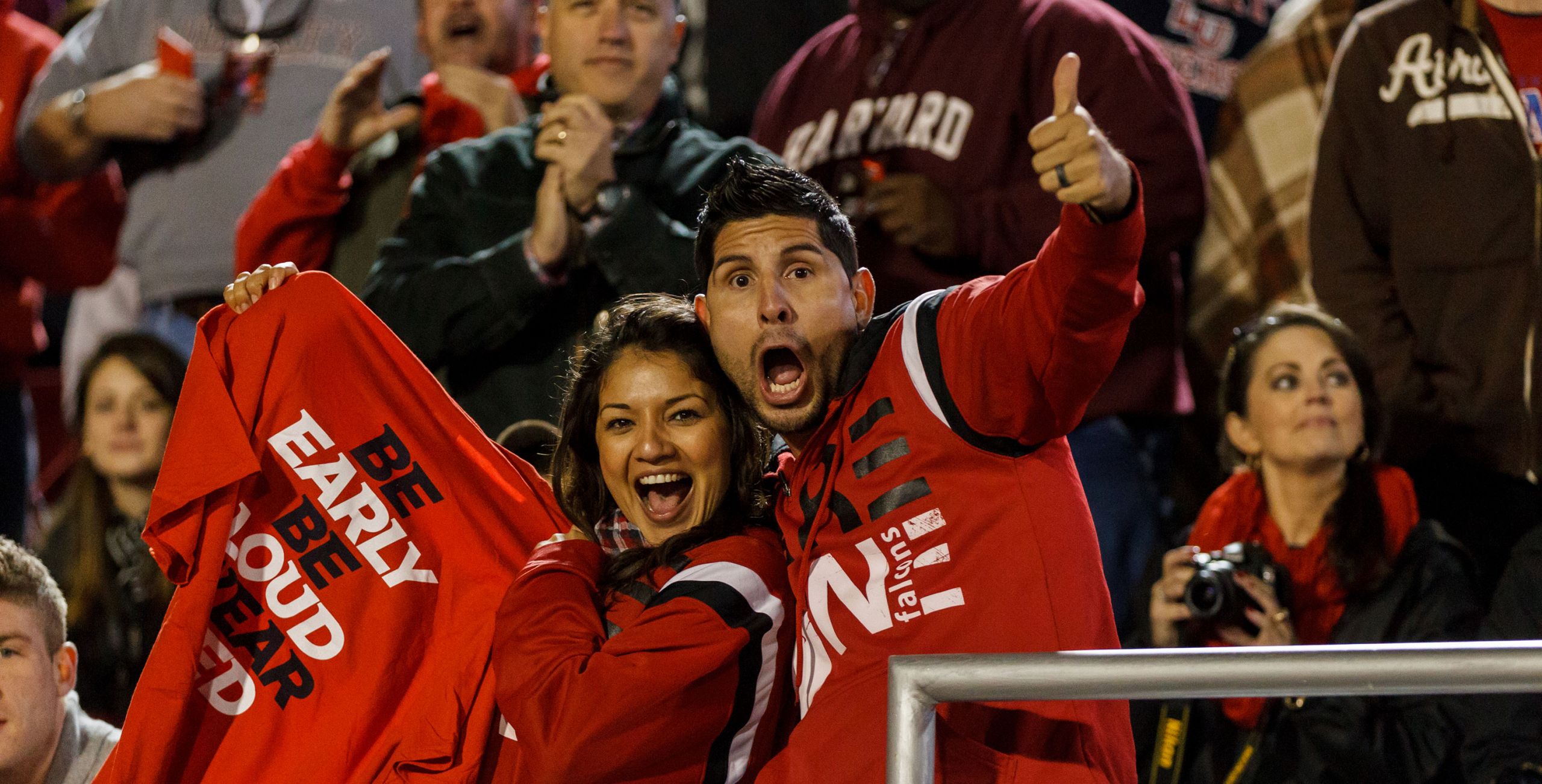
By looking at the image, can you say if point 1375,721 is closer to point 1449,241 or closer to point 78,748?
point 1449,241

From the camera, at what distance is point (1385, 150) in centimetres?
370

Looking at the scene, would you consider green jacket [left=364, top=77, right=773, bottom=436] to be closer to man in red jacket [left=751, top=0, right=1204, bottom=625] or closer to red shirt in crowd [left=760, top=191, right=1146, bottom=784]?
man in red jacket [left=751, top=0, right=1204, bottom=625]

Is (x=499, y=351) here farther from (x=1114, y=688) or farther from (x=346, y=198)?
(x=1114, y=688)

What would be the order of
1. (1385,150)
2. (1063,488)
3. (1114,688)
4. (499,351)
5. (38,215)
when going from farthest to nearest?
(38,215) < (1385,150) < (499,351) < (1063,488) < (1114,688)

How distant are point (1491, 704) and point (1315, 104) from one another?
5.83ft

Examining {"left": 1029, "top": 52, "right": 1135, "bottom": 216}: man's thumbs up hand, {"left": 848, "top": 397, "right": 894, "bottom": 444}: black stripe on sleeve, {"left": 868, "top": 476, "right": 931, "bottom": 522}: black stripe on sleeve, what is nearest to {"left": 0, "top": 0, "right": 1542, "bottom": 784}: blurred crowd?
{"left": 848, "top": 397, "right": 894, "bottom": 444}: black stripe on sleeve

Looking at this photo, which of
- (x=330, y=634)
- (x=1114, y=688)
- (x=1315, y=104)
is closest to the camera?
(x=1114, y=688)

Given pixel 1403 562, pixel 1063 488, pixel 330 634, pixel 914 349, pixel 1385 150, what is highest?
pixel 1385 150

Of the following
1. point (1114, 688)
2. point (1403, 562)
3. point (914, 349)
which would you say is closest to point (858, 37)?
point (1403, 562)

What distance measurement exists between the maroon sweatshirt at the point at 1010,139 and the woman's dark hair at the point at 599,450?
995mm

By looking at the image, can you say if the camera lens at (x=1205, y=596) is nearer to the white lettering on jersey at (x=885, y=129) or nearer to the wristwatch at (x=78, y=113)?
the white lettering on jersey at (x=885, y=129)

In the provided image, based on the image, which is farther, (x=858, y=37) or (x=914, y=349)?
(x=858, y=37)

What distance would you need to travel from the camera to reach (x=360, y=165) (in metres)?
4.03

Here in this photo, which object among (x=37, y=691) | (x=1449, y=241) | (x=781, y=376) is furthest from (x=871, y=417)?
(x=1449, y=241)
